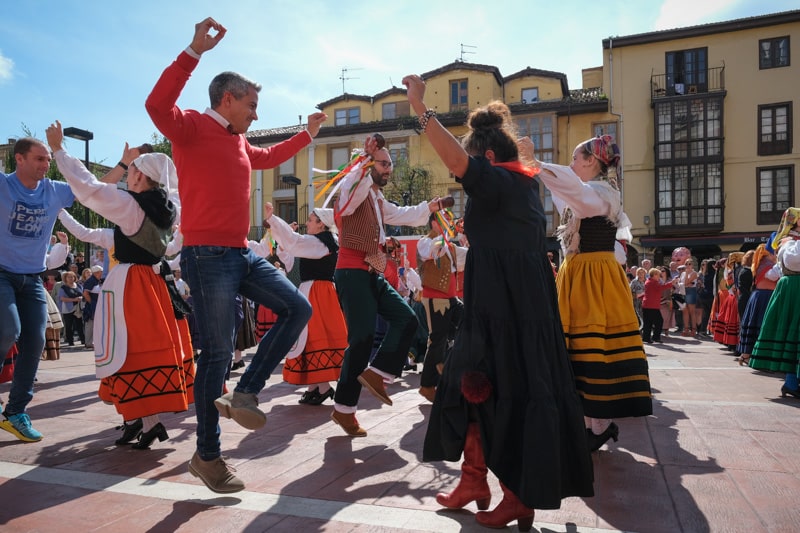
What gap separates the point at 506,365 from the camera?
265cm

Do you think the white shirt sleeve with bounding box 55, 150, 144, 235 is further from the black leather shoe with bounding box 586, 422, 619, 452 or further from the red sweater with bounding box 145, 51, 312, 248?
the black leather shoe with bounding box 586, 422, 619, 452

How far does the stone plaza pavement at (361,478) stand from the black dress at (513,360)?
1.11 ft

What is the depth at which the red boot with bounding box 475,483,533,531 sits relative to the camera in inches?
102

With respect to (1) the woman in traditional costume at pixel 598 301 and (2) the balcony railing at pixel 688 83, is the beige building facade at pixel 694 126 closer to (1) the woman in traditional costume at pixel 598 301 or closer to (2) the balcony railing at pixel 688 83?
(2) the balcony railing at pixel 688 83

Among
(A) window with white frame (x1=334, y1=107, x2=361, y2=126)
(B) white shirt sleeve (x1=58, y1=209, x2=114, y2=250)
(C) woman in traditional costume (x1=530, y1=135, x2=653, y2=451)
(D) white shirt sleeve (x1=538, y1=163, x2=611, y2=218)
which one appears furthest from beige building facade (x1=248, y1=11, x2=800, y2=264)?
(D) white shirt sleeve (x1=538, y1=163, x2=611, y2=218)

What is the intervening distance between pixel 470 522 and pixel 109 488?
1.86 meters

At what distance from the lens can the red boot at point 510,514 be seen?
2.59 m

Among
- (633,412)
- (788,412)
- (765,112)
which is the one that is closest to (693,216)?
(765,112)

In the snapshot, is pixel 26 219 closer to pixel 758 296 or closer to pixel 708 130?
pixel 758 296

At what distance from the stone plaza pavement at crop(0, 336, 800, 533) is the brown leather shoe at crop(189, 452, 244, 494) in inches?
2.2

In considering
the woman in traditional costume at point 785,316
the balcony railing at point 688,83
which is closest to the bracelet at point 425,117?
the woman in traditional costume at point 785,316

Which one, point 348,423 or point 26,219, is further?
point 26,219

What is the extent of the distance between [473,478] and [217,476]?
1.25 meters

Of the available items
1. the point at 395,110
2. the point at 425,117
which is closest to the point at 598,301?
the point at 425,117
